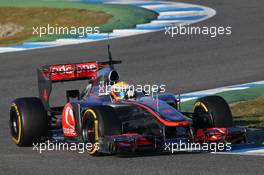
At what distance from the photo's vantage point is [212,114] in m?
11.3

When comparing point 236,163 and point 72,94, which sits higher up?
point 72,94

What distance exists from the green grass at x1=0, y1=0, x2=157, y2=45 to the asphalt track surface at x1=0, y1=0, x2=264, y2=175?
1.51m

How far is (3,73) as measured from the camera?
18703 millimetres

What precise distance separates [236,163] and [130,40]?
40.0 ft

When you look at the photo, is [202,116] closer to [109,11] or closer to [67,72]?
[67,72]

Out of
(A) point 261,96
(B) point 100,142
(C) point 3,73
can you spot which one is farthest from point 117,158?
(C) point 3,73

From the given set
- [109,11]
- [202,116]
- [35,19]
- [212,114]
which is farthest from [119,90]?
[35,19]

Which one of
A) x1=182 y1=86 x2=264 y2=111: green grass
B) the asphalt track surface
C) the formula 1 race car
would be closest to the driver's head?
the formula 1 race car

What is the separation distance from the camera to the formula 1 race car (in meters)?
10.7

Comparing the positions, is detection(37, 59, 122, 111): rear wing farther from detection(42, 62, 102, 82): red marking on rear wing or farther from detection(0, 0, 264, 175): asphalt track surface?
detection(0, 0, 264, 175): asphalt track surface

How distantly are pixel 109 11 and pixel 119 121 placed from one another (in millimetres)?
15680

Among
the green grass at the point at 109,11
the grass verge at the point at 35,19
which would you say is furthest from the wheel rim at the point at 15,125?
the grass verge at the point at 35,19

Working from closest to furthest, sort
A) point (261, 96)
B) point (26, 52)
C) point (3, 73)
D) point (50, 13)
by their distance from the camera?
point (261, 96), point (3, 73), point (26, 52), point (50, 13)

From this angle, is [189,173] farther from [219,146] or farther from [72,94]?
[72,94]
